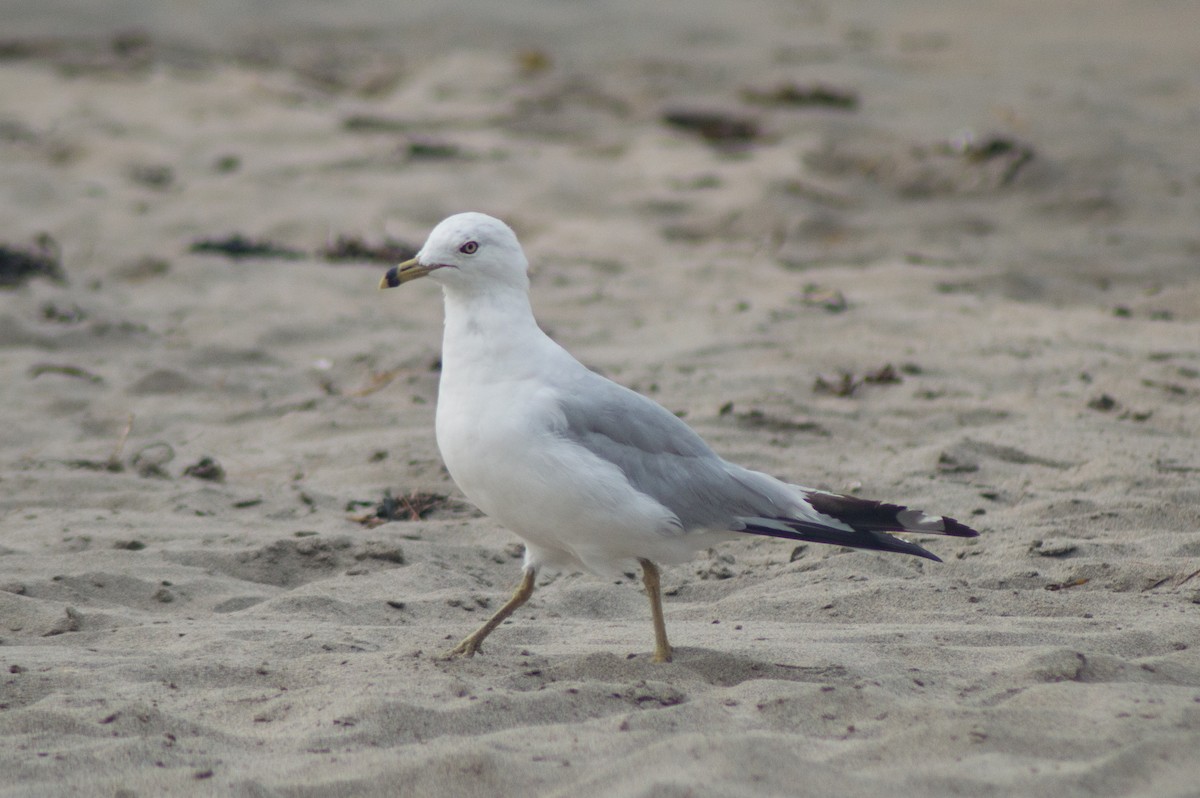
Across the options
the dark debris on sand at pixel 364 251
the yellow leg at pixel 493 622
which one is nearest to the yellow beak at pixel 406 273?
the yellow leg at pixel 493 622

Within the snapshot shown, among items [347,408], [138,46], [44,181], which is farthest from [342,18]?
[347,408]

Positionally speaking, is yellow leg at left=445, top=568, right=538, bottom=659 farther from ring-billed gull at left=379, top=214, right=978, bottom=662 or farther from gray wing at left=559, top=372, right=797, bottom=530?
gray wing at left=559, top=372, right=797, bottom=530

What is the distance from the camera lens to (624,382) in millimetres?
6227

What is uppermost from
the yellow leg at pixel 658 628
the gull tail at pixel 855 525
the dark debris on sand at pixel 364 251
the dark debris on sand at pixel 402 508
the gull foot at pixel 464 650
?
the dark debris on sand at pixel 364 251

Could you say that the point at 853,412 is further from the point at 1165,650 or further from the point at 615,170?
the point at 615,170

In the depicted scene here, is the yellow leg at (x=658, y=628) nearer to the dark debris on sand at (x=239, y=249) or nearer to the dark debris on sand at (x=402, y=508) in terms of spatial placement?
the dark debris on sand at (x=402, y=508)

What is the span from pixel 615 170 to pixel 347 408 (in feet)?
13.9

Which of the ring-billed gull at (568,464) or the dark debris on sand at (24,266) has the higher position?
the ring-billed gull at (568,464)

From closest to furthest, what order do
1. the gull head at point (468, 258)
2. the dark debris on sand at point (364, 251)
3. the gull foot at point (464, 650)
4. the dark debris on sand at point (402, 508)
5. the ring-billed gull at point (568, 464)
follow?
the ring-billed gull at point (568, 464), the gull foot at point (464, 650), the gull head at point (468, 258), the dark debris on sand at point (402, 508), the dark debris on sand at point (364, 251)

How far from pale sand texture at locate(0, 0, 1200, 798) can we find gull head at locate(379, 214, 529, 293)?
100 cm

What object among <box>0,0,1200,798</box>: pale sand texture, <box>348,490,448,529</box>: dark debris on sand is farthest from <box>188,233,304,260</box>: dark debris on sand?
<box>348,490,448,529</box>: dark debris on sand

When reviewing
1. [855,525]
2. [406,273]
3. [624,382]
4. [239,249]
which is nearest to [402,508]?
[406,273]

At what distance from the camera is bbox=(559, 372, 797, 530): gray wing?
12.1 feet

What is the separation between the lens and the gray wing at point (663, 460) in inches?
146
